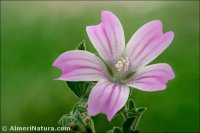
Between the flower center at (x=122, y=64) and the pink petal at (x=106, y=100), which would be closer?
the pink petal at (x=106, y=100)

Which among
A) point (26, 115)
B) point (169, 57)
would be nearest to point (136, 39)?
point (26, 115)

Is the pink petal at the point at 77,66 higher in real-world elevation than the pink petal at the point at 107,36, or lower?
lower

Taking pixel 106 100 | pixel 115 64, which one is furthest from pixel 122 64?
pixel 106 100

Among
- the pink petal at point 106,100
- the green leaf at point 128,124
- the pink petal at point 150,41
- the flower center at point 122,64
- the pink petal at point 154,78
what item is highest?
the pink petal at point 150,41

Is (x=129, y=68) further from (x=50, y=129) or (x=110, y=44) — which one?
(x=50, y=129)

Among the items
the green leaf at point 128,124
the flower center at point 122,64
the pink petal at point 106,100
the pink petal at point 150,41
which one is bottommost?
the green leaf at point 128,124
